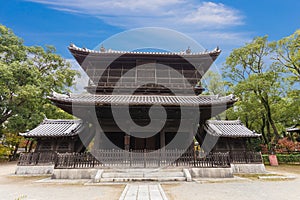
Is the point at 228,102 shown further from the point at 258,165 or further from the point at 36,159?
the point at 36,159

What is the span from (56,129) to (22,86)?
11511 mm

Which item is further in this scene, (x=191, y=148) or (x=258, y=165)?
(x=258, y=165)

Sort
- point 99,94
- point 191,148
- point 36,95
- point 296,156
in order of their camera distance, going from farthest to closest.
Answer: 1. point 36,95
2. point 296,156
3. point 99,94
4. point 191,148

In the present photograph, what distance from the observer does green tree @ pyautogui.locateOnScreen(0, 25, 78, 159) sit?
22.7 metres

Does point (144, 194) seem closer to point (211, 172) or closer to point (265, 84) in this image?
point (211, 172)

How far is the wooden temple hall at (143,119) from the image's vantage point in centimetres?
1209

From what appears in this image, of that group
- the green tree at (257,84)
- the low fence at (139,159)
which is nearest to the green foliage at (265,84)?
the green tree at (257,84)

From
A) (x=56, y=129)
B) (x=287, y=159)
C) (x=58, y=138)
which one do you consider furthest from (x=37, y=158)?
(x=287, y=159)

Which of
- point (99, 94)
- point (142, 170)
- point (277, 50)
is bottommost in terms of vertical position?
point (142, 170)

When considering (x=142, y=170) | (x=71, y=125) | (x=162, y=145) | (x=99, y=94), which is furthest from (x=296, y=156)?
(x=71, y=125)

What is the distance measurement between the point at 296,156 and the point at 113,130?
21352 millimetres

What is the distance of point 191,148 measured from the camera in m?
13.3

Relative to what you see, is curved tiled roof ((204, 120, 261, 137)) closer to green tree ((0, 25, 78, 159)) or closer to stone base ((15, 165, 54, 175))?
stone base ((15, 165, 54, 175))

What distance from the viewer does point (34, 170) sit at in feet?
47.0
